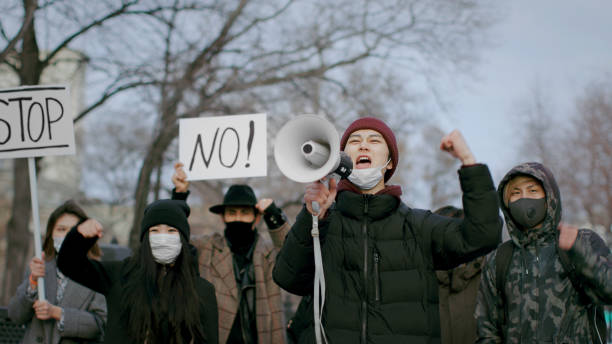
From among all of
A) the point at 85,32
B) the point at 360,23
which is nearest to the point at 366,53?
the point at 360,23

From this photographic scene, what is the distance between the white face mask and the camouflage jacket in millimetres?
1846

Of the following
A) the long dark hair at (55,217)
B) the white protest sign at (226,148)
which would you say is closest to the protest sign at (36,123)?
the long dark hair at (55,217)

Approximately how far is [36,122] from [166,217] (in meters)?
1.50

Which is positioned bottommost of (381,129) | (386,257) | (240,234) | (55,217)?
(240,234)

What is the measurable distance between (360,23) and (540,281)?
10.3 meters

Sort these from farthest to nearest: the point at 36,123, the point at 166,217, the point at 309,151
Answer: the point at 36,123 → the point at 166,217 → the point at 309,151

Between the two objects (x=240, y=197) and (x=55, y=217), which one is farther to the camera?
(x=240, y=197)

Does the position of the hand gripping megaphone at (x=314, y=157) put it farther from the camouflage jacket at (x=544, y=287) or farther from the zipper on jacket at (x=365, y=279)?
the camouflage jacket at (x=544, y=287)

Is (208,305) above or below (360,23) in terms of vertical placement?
below

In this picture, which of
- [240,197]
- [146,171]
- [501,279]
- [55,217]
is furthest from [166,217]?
[146,171]

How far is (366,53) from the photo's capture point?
13.0m

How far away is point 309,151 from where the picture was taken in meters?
2.55

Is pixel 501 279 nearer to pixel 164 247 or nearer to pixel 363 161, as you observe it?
pixel 363 161

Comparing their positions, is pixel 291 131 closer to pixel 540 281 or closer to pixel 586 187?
pixel 540 281
